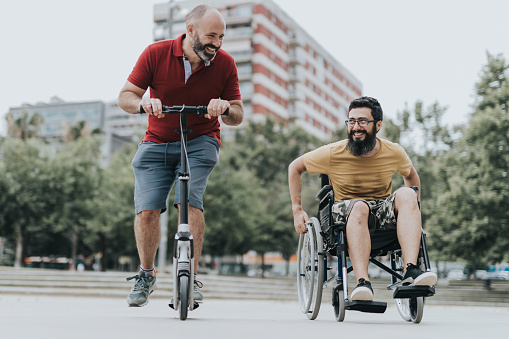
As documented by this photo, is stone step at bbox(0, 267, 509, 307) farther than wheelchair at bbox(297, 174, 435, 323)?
Yes

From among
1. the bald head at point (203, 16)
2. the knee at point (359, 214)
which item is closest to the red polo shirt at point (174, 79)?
the bald head at point (203, 16)

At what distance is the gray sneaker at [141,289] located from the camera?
4488 millimetres

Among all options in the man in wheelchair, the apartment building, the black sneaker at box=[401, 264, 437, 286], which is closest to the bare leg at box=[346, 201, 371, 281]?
the man in wheelchair

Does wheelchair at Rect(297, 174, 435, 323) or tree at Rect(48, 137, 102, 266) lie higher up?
tree at Rect(48, 137, 102, 266)

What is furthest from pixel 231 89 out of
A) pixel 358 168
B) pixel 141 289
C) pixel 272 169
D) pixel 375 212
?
pixel 272 169

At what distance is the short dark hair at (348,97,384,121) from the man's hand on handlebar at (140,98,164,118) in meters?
1.57

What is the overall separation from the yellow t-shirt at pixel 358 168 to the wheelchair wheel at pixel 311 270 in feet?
1.25

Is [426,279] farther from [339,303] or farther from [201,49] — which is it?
[201,49]

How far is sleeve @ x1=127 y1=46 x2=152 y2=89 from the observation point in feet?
15.1

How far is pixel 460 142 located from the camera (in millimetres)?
18203

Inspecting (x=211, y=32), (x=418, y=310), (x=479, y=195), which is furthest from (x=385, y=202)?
(x=479, y=195)

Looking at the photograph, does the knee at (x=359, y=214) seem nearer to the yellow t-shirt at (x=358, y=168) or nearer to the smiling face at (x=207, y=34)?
the yellow t-shirt at (x=358, y=168)

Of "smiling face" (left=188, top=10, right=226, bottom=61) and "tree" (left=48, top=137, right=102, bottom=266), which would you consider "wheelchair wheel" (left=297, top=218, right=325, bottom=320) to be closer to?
"smiling face" (left=188, top=10, right=226, bottom=61)

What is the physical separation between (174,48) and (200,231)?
1.40 meters
